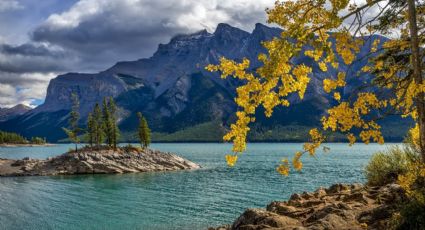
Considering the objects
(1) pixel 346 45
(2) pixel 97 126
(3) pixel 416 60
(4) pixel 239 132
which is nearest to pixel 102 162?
(2) pixel 97 126

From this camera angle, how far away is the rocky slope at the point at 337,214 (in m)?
17.4

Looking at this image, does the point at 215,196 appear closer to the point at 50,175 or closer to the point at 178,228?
the point at 178,228

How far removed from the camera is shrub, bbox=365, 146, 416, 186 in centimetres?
2605

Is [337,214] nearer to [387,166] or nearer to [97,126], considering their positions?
[387,166]

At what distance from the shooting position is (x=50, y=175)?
318 ft

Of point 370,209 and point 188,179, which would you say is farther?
point 188,179

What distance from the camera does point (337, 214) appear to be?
732 inches

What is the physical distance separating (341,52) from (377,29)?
18.5ft

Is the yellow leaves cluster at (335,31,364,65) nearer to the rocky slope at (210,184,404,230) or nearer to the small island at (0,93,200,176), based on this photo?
the rocky slope at (210,184,404,230)

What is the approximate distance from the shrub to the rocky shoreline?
8415 centimetres

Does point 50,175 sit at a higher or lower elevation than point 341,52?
lower

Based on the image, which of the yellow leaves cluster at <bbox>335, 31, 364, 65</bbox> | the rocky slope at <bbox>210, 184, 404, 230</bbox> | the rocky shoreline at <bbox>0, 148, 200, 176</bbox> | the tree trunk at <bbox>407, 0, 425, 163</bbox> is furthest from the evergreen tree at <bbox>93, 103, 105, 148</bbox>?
the tree trunk at <bbox>407, 0, 425, 163</bbox>

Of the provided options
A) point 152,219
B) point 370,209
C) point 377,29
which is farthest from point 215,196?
point 377,29

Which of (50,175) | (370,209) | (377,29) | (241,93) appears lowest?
(50,175)
